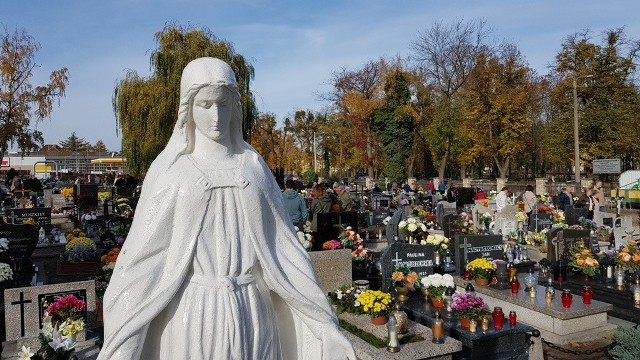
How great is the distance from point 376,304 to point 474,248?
4.40m

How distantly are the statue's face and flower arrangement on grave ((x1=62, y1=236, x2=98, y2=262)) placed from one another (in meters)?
9.95

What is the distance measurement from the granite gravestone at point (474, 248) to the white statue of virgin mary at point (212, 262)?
811cm

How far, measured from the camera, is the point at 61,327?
231 inches

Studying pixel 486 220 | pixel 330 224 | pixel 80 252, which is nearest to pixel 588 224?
pixel 486 220

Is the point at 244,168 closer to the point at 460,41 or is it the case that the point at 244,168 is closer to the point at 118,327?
the point at 118,327

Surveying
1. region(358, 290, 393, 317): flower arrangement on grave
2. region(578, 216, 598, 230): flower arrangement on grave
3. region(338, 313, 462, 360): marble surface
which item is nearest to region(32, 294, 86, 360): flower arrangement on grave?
region(338, 313, 462, 360): marble surface

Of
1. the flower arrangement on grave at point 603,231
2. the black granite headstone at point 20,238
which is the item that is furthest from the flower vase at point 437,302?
the black granite headstone at point 20,238

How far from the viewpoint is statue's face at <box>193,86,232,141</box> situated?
263cm

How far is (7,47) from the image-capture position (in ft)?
97.9

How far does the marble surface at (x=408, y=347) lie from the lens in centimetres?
612

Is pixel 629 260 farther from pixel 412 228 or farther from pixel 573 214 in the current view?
pixel 573 214

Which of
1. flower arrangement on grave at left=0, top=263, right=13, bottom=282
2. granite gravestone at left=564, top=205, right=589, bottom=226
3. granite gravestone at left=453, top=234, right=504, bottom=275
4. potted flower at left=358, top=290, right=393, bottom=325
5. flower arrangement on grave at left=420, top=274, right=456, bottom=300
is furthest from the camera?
granite gravestone at left=564, top=205, right=589, bottom=226

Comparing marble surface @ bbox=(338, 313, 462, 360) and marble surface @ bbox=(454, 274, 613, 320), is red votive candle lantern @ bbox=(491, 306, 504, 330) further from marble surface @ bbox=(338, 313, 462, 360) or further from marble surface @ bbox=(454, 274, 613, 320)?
marble surface @ bbox=(454, 274, 613, 320)

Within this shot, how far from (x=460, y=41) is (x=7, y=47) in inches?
1416
